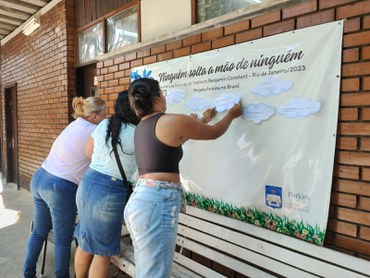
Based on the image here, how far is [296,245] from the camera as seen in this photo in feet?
6.27

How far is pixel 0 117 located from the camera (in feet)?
27.3

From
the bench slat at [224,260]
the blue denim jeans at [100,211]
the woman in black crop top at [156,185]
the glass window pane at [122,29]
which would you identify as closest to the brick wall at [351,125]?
the bench slat at [224,260]

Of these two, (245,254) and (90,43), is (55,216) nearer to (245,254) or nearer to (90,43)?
(245,254)

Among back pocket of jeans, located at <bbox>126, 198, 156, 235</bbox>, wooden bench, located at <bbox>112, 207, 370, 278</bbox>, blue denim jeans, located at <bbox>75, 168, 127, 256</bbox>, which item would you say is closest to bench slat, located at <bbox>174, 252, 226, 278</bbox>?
wooden bench, located at <bbox>112, 207, 370, 278</bbox>

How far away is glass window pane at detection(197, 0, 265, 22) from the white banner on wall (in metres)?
0.43

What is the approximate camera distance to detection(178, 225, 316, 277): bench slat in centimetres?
191

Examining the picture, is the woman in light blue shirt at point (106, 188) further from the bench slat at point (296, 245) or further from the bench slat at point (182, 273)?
the bench slat at point (296, 245)

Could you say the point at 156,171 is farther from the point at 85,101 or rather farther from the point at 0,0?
the point at 0,0

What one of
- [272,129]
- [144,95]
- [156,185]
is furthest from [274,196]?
[144,95]

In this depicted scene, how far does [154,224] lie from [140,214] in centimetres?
9

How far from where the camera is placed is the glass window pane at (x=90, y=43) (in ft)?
14.2

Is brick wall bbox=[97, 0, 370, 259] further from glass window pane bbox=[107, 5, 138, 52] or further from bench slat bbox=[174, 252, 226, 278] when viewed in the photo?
glass window pane bbox=[107, 5, 138, 52]

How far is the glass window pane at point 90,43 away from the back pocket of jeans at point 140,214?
10.1 feet

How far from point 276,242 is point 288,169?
0.47m
